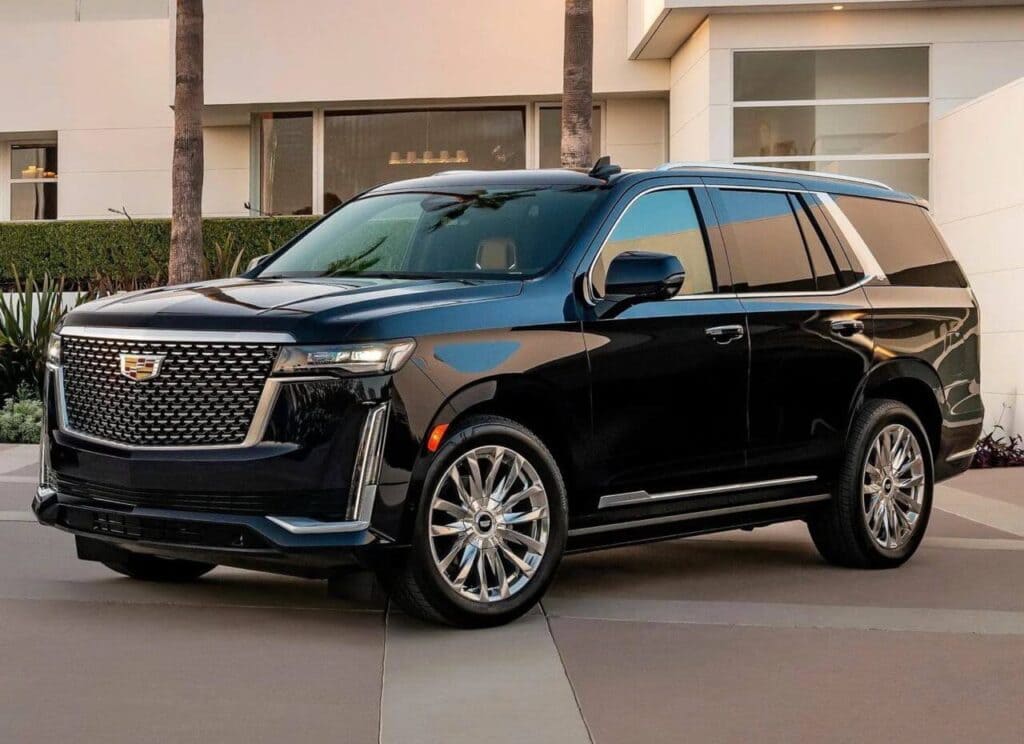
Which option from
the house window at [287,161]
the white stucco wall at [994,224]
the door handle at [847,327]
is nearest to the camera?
the door handle at [847,327]

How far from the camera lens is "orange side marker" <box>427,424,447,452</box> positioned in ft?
22.0

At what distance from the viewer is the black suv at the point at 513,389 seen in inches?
260

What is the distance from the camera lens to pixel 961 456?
379 inches

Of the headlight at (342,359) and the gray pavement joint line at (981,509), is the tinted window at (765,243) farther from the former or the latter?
the gray pavement joint line at (981,509)

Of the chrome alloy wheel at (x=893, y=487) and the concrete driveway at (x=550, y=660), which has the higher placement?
the chrome alloy wheel at (x=893, y=487)

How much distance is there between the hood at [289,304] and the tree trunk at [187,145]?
38.1ft

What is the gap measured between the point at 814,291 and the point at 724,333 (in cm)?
89

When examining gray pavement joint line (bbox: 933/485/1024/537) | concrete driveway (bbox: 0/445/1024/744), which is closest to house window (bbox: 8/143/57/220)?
gray pavement joint line (bbox: 933/485/1024/537)

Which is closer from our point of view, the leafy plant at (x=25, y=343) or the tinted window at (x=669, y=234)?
the tinted window at (x=669, y=234)

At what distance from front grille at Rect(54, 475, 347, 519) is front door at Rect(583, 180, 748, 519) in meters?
1.37

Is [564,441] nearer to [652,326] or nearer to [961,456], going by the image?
[652,326]

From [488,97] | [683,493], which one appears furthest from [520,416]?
[488,97]

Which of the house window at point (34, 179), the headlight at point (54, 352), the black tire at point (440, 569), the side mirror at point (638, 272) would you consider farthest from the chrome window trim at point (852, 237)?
the house window at point (34, 179)

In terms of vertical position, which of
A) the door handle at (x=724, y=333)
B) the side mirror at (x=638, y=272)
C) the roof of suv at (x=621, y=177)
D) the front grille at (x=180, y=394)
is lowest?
the front grille at (x=180, y=394)
